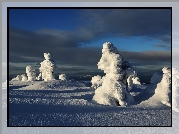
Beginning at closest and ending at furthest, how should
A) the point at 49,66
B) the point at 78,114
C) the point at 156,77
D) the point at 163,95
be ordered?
1. the point at 78,114
2. the point at 163,95
3. the point at 156,77
4. the point at 49,66

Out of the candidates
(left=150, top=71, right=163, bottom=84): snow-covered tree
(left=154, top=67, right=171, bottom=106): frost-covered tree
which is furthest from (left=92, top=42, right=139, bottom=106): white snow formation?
(left=150, top=71, right=163, bottom=84): snow-covered tree

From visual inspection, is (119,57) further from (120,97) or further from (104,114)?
(104,114)

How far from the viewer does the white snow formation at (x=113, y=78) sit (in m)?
15.6

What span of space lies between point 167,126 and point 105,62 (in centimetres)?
595

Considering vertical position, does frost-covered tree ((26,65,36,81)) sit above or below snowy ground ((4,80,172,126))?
above

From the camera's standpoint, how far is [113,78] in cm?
1627

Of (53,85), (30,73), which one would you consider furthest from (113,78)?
(30,73)

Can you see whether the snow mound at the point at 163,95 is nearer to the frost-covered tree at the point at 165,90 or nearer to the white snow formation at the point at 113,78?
the frost-covered tree at the point at 165,90

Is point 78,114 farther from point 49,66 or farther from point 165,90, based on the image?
point 49,66

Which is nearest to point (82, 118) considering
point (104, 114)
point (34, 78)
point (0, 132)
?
point (104, 114)

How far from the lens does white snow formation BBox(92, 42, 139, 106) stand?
51.2 ft

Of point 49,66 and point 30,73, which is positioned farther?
point 30,73

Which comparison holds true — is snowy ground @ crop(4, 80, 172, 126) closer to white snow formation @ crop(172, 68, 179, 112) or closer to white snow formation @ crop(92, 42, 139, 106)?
white snow formation @ crop(172, 68, 179, 112)

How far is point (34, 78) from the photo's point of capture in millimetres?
33250
